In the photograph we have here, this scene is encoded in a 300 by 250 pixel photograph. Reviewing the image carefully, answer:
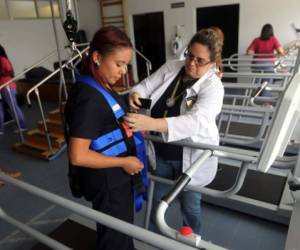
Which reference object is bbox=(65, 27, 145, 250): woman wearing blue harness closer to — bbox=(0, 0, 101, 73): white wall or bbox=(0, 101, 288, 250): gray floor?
bbox=(0, 101, 288, 250): gray floor

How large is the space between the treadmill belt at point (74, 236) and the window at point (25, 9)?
6.38 metres

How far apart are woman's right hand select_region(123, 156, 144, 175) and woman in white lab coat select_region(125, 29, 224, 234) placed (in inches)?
5.3

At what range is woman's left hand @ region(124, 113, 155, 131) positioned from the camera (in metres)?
1.12

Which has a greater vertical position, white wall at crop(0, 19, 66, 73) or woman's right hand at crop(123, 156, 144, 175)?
white wall at crop(0, 19, 66, 73)

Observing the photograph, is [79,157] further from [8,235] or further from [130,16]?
[130,16]

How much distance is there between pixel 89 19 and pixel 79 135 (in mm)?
8698

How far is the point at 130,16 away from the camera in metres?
8.09

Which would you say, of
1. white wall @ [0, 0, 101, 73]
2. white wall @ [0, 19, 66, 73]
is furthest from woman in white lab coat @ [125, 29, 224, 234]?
white wall @ [0, 19, 66, 73]

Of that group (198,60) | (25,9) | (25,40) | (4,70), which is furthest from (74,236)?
(25,9)

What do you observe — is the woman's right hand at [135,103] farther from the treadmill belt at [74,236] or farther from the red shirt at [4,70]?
the red shirt at [4,70]

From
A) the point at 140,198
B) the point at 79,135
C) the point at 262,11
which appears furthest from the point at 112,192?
the point at 262,11

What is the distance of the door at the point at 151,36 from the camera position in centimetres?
790

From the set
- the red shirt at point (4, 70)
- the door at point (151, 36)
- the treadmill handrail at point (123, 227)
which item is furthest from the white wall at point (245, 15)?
the treadmill handrail at point (123, 227)

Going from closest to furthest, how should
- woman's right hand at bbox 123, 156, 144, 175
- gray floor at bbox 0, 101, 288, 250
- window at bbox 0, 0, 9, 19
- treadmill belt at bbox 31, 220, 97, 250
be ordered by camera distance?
woman's right hand at bbox 123, 156, 144, 175 → treadmill belt at bbox 31, 220, 97, 250 → gray floor at bbox 0, 101, 288, 250 → window at bbox 0, 0, 9, 19
